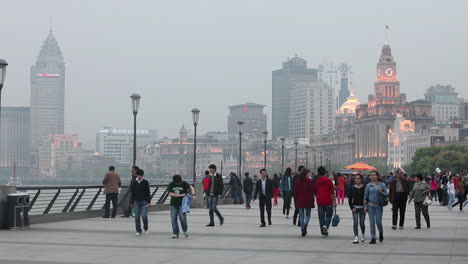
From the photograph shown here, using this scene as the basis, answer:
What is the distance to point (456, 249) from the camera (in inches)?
832

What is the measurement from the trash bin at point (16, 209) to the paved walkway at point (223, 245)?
18.6 inches

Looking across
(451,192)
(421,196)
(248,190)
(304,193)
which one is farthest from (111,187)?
(451,192)

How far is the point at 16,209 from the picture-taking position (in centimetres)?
2541

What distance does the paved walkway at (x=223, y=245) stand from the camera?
18.7 metres

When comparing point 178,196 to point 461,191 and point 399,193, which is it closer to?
point 399,193

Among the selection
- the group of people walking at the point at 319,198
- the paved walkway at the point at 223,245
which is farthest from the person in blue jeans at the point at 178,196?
the paved walkway at the point at 223,245

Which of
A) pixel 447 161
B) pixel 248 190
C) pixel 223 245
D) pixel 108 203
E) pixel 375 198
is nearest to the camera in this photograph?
pixel 223 245

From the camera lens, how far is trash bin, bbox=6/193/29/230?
82.6 feet

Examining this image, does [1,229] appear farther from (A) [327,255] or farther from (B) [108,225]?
(A) [327,255]

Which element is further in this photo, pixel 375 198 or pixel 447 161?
pixel 447 161

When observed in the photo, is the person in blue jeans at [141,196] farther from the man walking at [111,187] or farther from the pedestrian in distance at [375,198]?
the man walking at [111,187]

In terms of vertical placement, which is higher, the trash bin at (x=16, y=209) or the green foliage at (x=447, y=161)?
the green foliage at (x=447, y=161)

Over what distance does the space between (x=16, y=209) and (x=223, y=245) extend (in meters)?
6.75

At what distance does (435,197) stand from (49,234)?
3525cm
